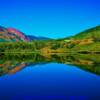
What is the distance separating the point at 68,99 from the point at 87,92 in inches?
156

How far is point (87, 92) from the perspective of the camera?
2939 centimetres

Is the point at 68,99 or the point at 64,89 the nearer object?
the point at 68,99

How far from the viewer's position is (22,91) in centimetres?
3064

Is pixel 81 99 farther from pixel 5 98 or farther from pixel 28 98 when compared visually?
pixel 5 98

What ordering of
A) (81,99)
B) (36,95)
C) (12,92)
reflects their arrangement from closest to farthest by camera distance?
1. (81,99)
2. (36,95)
3. (12,92)

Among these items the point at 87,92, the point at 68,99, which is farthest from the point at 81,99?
the point at 87,92

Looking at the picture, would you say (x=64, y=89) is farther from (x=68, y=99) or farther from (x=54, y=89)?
(x=68, y=99)

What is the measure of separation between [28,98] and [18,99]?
3.10 feet

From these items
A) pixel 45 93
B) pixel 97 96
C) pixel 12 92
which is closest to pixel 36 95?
pixel 45 93

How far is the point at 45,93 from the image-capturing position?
29.4 metres

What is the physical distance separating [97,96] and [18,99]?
683cm

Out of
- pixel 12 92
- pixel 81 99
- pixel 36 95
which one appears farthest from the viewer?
pixel 12 92

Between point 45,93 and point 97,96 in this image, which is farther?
point 45,93

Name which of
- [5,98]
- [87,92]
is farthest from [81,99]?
[5,98]
